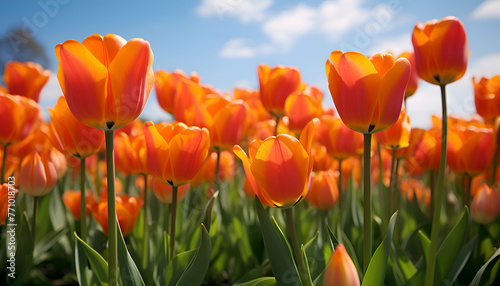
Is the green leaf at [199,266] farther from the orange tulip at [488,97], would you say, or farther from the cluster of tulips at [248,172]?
the orange tulip at [488,97]

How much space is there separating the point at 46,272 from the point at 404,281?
1.98 metres

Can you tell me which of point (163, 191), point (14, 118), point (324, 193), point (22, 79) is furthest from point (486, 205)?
point (22, 79)

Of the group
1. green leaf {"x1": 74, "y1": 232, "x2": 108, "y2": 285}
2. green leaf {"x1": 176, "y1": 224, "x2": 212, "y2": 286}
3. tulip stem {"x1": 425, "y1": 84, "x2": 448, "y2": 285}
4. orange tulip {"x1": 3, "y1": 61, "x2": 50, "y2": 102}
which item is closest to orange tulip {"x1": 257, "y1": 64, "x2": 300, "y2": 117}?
tulip stem {"x1": 425, "y1": 84, "x2": 448, "y2": 285}

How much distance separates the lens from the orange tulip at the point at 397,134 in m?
1.42

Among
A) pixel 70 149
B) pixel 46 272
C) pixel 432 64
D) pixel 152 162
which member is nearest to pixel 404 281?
pixel 432 64

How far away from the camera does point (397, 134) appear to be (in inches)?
56.6

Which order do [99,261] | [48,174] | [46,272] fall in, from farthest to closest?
[46,272], [48,174], [99,261]

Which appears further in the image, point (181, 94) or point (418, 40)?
point (181, 94)

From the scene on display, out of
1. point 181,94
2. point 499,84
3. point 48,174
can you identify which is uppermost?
point 181,94

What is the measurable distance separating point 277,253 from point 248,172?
8.5 inches

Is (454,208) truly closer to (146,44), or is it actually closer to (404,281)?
(404,281)

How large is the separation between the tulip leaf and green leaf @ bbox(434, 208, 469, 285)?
0.62m

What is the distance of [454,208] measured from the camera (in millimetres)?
2102

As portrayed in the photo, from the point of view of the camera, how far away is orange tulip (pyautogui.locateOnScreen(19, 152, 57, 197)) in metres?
1.39
